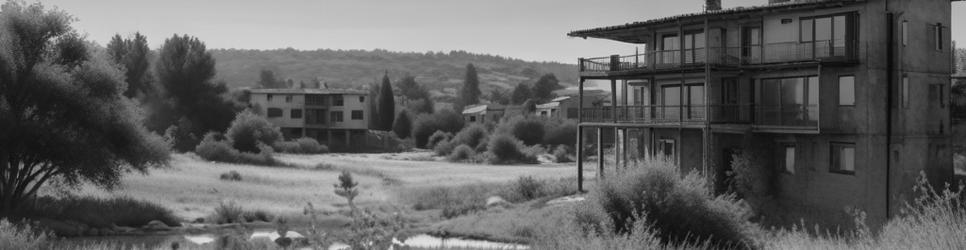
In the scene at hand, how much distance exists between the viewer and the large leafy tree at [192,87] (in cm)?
9956

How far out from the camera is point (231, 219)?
1622 inches

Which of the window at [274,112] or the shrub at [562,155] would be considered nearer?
the shrub at [562,155]

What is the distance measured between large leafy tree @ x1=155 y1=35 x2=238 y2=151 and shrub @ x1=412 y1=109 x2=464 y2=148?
959 inches

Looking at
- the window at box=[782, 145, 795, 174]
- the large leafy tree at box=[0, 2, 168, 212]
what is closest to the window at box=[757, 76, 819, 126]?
the window at box=[782, 145, 795, 174]

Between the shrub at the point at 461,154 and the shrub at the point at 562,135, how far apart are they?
1132 centimetres

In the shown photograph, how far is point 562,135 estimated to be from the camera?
103312 millimetres

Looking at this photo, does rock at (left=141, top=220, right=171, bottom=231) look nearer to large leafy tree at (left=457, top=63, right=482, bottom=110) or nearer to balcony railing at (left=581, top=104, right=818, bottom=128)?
balcony railing at (left=581, top=104, right=818, bottom=128)

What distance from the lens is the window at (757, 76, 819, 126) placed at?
115 ft

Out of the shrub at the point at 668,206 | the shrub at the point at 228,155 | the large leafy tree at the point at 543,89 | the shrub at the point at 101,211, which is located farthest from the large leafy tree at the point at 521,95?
the shrub at the point at 668,206

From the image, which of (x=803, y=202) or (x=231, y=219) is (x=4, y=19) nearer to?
(x=231, y=219)

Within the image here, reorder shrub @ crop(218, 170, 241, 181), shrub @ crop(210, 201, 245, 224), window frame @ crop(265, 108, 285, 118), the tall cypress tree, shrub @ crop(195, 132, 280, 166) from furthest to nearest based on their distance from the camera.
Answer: the tall cypress tree < window frame @ crop(265, 108, 285, 118) < shrub @ crop(195, 132, 280, 166) < shrub @ crop(218, 170, 241, 181) < shrub @ crop(210, 201, 245, 224)

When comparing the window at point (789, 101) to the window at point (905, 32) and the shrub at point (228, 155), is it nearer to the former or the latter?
the window at point (905, 32)

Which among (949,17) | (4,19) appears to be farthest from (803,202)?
(4,19)

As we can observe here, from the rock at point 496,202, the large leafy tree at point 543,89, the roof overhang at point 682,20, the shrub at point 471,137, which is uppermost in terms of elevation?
the large leafy tree at point 543,89
